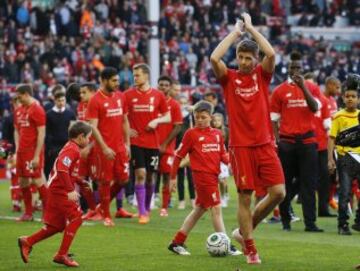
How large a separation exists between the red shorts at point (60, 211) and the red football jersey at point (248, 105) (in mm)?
1857

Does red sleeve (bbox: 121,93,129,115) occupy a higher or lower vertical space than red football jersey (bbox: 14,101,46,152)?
higher

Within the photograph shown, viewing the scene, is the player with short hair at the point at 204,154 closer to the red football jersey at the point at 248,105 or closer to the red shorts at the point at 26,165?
the red football jersey at the point at 248,105

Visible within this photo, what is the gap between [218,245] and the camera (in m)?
13.5

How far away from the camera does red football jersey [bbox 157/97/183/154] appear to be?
19.9m

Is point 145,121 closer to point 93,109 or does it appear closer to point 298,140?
point 93,109

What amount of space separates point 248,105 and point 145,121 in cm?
616

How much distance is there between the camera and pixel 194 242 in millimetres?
15203

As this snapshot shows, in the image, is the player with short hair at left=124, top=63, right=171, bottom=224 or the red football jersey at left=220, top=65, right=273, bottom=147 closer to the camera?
the red football jersey at left=220, top=65, right=273, bottom=147

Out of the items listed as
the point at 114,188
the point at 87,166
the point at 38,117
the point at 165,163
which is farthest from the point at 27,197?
the point at 165,163

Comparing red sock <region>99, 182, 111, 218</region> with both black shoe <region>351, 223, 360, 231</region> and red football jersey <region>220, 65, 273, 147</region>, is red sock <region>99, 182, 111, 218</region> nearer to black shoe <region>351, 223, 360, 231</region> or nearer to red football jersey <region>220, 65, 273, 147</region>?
black shoe <region>351, 223, 360, 231</region>

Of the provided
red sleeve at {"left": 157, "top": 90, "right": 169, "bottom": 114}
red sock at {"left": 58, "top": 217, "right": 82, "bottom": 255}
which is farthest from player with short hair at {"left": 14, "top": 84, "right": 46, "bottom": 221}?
red sock at {"left": 58, "top": 217, "right": 82, "bottom": 255}

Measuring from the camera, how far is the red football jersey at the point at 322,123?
18998 millimetres

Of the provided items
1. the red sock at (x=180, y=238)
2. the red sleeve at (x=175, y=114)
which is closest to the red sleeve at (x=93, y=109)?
the red sleeve at (x=175, y=114)

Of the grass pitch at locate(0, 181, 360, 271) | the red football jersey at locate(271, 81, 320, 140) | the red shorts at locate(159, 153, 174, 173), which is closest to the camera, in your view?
the grass pitch at locate(0, 181, 360, 271)
